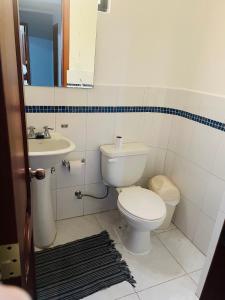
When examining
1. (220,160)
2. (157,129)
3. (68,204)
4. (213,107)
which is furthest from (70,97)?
→ (220,160)

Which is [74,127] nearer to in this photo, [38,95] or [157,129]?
[38,95]

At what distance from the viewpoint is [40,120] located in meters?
1.72

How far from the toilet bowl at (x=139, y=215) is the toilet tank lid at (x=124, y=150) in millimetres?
306

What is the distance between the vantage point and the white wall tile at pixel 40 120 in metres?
1.69

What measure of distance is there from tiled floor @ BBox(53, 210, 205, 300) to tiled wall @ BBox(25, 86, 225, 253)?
98mm

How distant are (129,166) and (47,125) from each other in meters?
0.74

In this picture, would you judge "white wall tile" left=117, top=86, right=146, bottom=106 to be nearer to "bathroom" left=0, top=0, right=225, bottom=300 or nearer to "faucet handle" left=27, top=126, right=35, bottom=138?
"bathroom" left=0, top=0, right=225, bottom=300

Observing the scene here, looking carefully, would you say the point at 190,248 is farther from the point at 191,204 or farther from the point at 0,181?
the point at 0,181

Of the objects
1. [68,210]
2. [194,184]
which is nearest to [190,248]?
[194,184]

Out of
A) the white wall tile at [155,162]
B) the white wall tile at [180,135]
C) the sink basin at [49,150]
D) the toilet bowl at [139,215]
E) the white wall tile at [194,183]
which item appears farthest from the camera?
the white wall tile at [155,162]

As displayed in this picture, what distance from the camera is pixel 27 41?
5.00 feet

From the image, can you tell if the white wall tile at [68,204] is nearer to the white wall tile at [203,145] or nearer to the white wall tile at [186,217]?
the white wall tile at [186,217]

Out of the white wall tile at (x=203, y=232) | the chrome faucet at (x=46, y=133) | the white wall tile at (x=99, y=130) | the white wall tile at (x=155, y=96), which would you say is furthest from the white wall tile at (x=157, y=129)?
the chrome faucet at (x=46, y=133)

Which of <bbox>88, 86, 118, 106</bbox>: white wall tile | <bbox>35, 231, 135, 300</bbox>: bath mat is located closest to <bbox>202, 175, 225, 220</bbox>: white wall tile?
<bbox>35, 231, 135, 300</bbox>: bath mat
